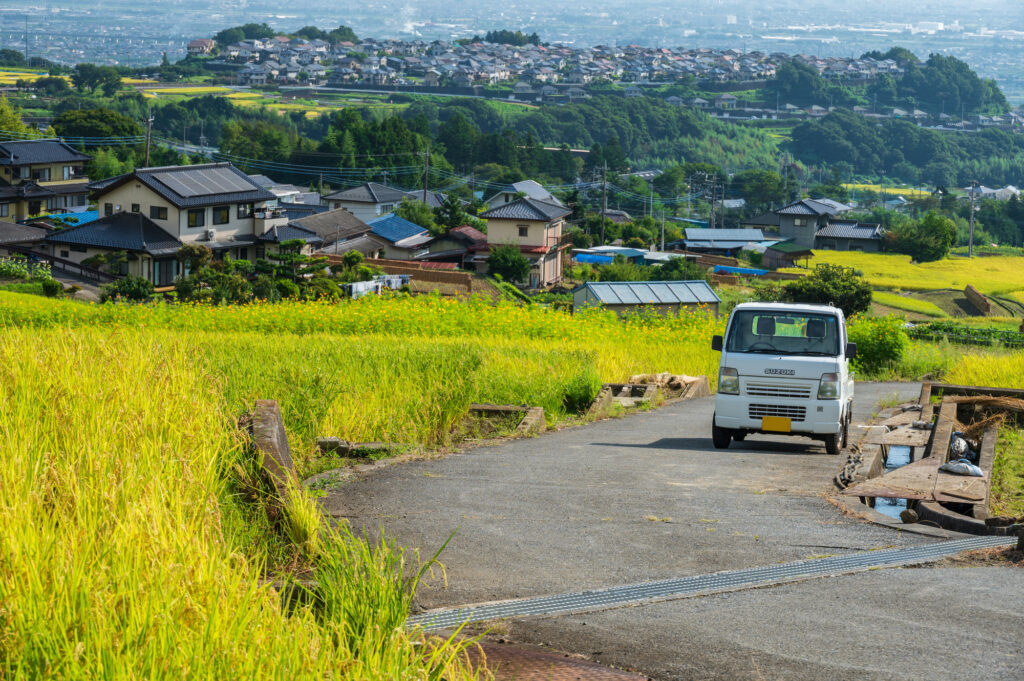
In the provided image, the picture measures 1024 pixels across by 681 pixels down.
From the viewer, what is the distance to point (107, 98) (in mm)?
127812

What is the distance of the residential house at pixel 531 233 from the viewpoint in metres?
55.1

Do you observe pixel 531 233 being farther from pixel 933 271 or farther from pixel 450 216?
pixel 933 271

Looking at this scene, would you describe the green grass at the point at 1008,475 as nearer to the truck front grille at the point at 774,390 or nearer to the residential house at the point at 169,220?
the truck front grille at the point at 774,390

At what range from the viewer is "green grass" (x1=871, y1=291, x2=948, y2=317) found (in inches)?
1943

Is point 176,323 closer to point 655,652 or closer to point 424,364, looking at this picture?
point 424,364

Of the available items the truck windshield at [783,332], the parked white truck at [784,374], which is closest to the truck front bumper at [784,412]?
the parked white truck at [784,374]

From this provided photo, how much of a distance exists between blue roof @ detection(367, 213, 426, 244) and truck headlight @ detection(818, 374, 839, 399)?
164ft

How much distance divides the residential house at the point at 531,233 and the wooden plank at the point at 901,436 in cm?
4302

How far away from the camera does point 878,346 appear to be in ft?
63.6

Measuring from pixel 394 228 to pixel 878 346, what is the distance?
143ft

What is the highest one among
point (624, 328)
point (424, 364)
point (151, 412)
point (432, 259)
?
point (151, 412)

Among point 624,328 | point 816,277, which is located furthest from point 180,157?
point 624,328

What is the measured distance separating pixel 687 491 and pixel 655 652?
3201 mm

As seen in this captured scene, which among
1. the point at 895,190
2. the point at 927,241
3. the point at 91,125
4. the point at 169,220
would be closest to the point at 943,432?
the point at 169,220
